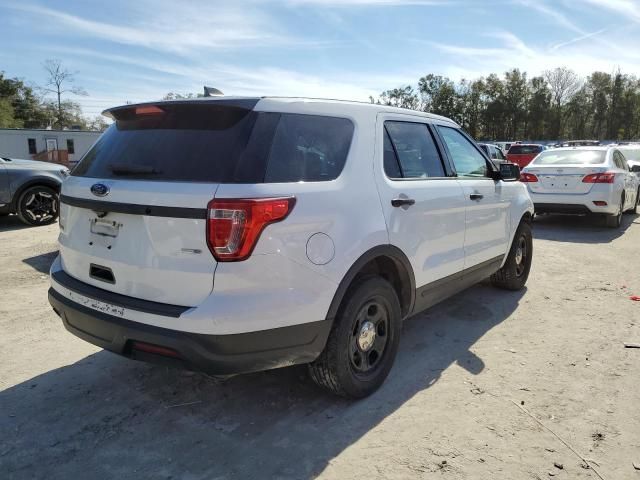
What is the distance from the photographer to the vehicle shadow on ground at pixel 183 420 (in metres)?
2.53

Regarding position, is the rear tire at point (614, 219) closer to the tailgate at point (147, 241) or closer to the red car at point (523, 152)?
the tailgate at point (147, 241)

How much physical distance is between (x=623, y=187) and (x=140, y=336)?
1023 cm

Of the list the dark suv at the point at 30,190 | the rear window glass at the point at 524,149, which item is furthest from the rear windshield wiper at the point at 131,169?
the rear window glass at the point at 524,149

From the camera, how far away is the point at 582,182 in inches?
364

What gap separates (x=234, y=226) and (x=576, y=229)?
30.9 ft

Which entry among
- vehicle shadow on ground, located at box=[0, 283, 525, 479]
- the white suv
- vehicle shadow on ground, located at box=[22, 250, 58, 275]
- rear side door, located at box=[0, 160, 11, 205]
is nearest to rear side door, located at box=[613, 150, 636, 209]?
vehicle shadow on ground, located at box=[0, 283, 525, 479]

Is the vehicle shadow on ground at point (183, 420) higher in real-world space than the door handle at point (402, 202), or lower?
lower

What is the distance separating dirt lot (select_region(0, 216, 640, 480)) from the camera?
255 cm

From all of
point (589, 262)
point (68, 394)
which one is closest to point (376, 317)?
point (68, 394)

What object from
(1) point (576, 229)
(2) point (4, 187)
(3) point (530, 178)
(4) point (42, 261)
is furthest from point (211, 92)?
(1) point (576, 229)

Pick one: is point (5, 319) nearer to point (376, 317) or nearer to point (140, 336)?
point (140, 336)

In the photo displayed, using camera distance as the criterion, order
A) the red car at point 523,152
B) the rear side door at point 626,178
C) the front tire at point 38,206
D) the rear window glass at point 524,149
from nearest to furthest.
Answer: the front tire at point 38,206, the rear side door at point 626,178, the red car at point 523,152, the rear window glass at point 524,149

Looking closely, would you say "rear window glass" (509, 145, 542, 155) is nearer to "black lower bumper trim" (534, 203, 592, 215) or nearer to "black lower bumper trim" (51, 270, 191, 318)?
"black lower bumper trim" (534, 203, 592, 215)

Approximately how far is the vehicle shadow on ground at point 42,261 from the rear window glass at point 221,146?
12.9 ft
